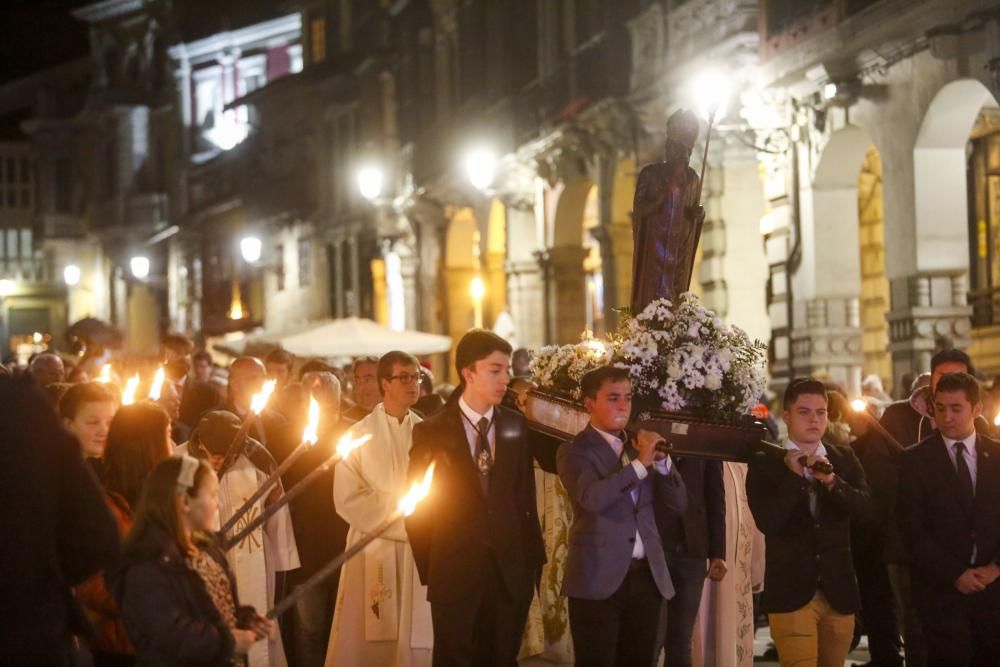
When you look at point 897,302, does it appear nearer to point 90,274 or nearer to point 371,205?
point 371,205

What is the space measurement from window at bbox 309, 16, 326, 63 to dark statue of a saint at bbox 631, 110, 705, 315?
1526 inches

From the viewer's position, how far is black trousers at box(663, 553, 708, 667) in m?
9.52

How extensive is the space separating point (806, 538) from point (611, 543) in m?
1.70

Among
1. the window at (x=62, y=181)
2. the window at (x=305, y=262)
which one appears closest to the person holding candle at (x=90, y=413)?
the window at (x=305, y=262)

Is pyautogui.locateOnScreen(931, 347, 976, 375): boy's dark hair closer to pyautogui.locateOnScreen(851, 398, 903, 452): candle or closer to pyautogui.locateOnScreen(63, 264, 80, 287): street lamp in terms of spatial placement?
pyautogui.locateOnScreen(851, 398, 903, 452): candle

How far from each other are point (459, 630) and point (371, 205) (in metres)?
34.4

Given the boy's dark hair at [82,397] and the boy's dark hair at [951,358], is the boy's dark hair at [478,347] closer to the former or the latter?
the boy's dark hair at [82,397]

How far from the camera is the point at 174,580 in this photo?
250 inches

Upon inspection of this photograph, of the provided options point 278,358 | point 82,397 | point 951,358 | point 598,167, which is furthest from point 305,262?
point 82,397

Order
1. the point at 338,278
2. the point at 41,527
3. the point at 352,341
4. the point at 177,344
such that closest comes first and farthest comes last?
the point at 41,527
the point at 177,344
the point at 352,341
the point at 338,278

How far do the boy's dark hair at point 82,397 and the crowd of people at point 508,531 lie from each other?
1 centimetres

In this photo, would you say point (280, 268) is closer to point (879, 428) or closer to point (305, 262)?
point (305, 262)

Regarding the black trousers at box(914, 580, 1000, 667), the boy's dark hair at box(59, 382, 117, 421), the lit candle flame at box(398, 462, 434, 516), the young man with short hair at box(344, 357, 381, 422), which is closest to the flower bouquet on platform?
the black trousers at box(914, 580, 1000, 667)

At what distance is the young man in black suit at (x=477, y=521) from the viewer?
8672mm
